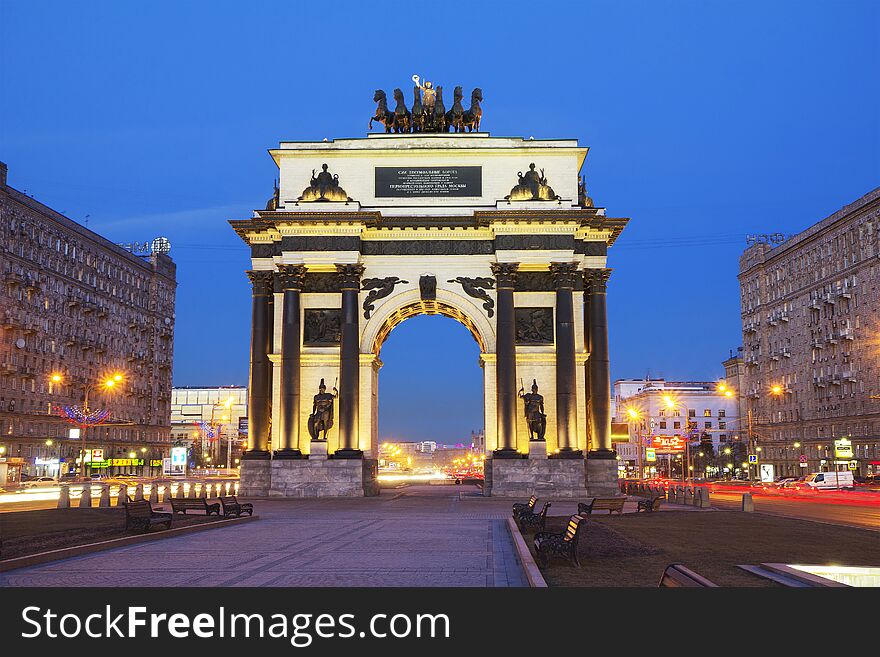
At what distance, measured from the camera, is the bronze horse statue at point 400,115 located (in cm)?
5616

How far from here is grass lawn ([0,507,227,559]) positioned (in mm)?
21312

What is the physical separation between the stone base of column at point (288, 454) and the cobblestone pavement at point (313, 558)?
59.3ft

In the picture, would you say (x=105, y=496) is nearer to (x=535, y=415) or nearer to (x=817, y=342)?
(x=535, y=415)

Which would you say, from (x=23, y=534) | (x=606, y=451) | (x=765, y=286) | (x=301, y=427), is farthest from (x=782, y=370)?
(x=23, y=534)

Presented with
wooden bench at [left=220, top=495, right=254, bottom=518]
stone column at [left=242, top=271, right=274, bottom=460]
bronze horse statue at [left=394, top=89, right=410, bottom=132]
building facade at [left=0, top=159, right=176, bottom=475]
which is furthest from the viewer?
building facade at [left=0, top=159, right=176, bottom=475]

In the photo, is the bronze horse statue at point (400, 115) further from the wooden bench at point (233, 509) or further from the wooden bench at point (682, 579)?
the wooden bench at point (682, 579)

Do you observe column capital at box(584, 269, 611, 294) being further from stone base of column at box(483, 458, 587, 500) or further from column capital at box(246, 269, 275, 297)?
column capital at box(246, 269, 275, 297)

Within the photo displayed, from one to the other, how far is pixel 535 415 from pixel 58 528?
2856 centimetres

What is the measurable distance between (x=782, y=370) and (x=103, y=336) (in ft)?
271

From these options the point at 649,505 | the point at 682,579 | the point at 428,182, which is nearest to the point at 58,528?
the point at 682,579

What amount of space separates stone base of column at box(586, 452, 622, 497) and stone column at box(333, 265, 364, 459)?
12715mm

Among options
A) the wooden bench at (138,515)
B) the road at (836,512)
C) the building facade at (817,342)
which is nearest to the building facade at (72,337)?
the wooden bench at (138,515)

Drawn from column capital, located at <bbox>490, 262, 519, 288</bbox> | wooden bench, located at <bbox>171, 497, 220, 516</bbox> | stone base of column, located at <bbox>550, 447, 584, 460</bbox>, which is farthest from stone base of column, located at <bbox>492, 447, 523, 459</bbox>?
wooden bench, located at <bbox>171, 497, 220, 516</bbox>
